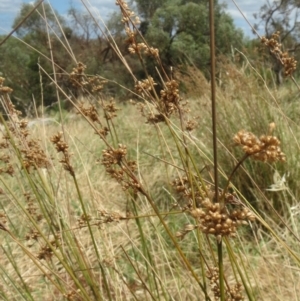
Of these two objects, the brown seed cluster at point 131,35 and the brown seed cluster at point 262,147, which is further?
the brown seed cluster at point 131,35

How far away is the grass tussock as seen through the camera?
1.74 feet

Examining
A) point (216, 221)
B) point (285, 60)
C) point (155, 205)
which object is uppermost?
point (285, 60)

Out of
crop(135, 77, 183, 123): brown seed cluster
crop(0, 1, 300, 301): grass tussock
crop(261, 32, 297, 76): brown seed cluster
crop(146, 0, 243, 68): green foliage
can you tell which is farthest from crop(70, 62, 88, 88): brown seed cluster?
crop(146, 0, 243, 68): green foliage

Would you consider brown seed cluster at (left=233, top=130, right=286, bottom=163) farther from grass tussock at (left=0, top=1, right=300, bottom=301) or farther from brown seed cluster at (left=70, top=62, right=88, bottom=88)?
brown seed cluster at (left=70, top=62, right=88, bottom=88)

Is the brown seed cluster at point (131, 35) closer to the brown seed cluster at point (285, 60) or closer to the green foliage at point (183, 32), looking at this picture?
the brown seed cluster at point (285, 60)

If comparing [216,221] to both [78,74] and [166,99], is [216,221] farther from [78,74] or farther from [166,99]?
[78,74]

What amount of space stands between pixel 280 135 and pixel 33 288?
3.61 feet

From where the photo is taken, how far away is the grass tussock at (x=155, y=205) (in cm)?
53

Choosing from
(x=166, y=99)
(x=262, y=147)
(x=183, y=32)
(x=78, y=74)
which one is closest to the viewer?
(x=262, y=147)

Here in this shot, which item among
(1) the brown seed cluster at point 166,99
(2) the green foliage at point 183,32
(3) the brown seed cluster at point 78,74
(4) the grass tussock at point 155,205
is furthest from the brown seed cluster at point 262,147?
(2) the green foliage at point 183,32

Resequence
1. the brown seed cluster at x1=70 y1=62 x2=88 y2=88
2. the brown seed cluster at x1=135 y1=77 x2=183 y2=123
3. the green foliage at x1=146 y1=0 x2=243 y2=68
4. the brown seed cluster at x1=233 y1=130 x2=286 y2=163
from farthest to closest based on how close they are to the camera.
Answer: the green foliage at x1=146 y1=0 x2=243 y2=68 → the brown seed cluster at x1=70 y1=62 x2=88 y2=88 → the brown seed cluster at x1=135 y1=77 x2=183 y2=123 → the brown seed cluster at x1=233 y1=130 x2=286 y2=163

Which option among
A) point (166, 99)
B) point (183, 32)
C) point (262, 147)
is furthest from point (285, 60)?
point (183, 32)

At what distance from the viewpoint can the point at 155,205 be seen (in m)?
0.74

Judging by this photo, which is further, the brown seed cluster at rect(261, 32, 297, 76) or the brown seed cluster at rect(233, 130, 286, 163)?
the brown seed cluster at rect(261, 32, 297, 76)
